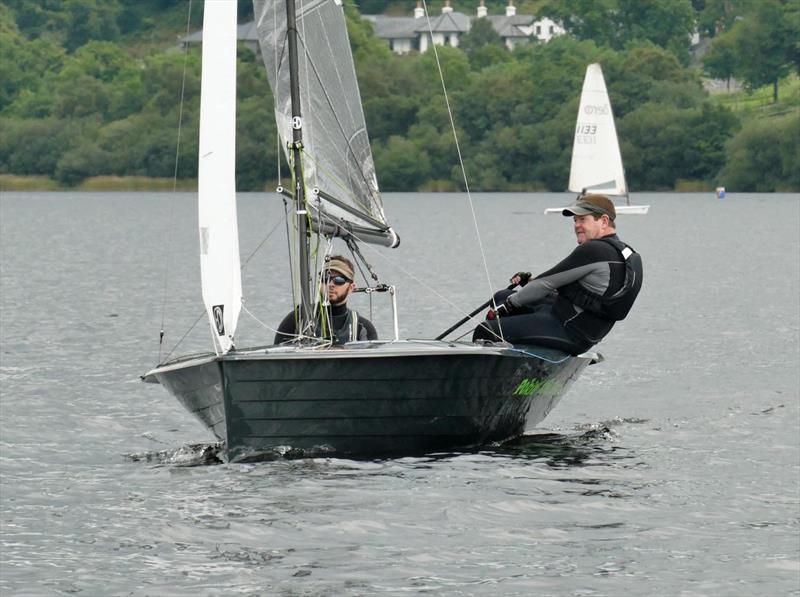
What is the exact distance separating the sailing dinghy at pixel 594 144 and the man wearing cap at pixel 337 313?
234ft

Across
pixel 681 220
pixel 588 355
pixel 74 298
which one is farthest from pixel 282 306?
pixel 681 220

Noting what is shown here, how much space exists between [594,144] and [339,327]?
72.7 meters

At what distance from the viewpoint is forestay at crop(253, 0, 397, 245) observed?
18.9 meters

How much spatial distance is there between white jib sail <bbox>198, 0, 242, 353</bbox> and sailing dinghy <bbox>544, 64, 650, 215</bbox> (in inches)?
2875

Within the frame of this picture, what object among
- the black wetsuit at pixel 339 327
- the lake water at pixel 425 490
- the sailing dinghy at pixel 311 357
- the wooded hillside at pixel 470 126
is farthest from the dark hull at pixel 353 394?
the wooded hillside at pixel 470 126

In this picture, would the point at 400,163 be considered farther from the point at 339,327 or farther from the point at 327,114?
the point at 339,327

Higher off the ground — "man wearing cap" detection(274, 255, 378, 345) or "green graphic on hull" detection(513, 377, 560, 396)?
"man wearing cap" detection(274, 255, 378, 345)

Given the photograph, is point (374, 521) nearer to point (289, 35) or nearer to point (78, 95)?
point (289, 35)

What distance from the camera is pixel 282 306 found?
4241 cm

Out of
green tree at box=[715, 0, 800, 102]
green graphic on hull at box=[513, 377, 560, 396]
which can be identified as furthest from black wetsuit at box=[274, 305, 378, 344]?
green tree at box=[715, 0, 800, 102]

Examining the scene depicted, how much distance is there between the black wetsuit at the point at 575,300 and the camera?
17859 millimetres

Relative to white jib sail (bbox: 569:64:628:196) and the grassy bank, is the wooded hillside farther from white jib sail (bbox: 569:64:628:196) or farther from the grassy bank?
white jib sail (bbox: 569:64:628:196)

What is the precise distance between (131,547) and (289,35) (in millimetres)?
6168

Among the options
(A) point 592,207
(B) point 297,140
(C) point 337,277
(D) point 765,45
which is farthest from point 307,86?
(D) point 765,45
